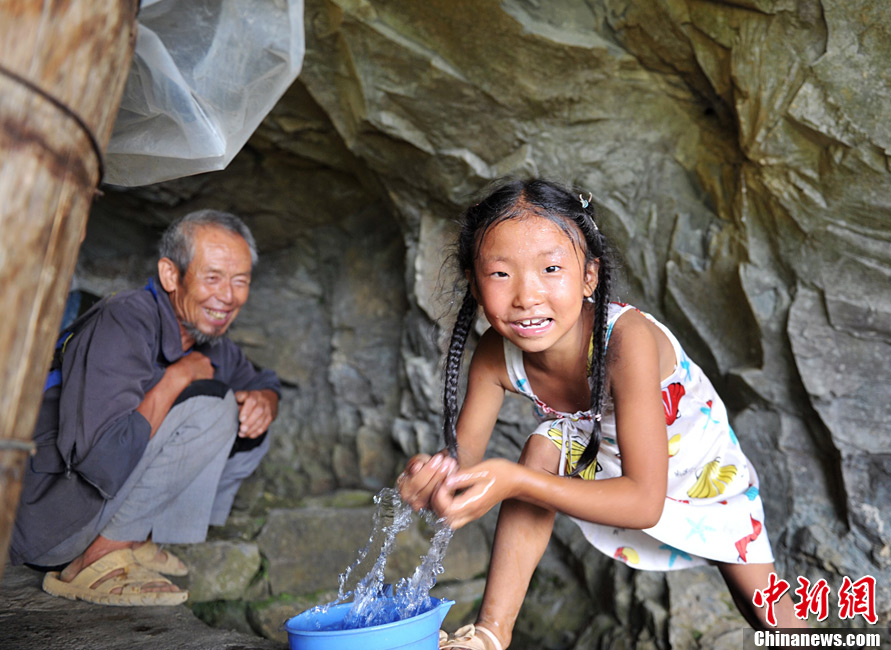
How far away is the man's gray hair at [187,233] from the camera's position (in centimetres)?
252

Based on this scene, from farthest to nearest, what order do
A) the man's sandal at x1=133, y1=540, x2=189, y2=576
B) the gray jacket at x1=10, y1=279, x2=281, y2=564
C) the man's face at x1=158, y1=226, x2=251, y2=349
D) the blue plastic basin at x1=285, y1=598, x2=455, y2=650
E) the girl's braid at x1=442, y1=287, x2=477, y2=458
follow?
the man's face at x1=158, y1=226, x2=251, y2=349, the man's sandal at x1=133, y1=540, x2=189, y2=576, the gray jacket at x1=10, y1=279, x2=281, y2=564, the girl's braid at x1=442, y1=287, x2=477, y2=458, the blue plastic basin at x1=285, y1=598, x2=455, y2=650

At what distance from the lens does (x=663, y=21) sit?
7.85 ft

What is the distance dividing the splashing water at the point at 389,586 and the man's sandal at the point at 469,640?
13 centimetres

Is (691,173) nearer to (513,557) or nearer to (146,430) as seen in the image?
(513,557)

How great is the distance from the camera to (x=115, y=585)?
2.11 meters

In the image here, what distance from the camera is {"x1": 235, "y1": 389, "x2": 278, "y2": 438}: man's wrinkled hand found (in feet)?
8.55

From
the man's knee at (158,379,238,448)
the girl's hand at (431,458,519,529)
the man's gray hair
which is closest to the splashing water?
the girl's hand at (431,458,519,529)

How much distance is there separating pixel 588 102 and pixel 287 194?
1834mm

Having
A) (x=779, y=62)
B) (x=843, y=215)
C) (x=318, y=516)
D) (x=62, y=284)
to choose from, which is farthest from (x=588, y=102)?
(x=62, y=284)

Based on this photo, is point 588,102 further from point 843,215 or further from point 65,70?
point 65,70

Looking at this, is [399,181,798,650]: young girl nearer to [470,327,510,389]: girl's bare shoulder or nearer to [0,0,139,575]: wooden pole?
[470,327,510,389]: girl's bare shoulder

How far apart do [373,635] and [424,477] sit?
288 millimetres

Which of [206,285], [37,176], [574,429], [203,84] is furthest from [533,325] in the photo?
[206,285]

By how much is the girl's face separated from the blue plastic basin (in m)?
0.61
